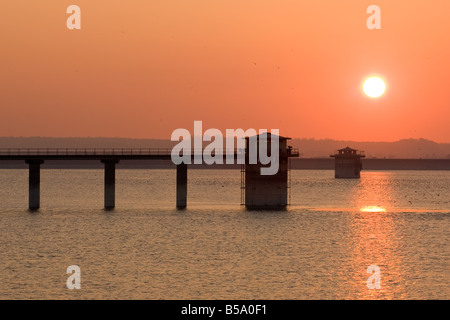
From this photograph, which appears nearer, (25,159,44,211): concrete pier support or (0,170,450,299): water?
(0,170,450,299): water

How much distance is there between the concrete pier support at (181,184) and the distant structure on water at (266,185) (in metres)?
10.6

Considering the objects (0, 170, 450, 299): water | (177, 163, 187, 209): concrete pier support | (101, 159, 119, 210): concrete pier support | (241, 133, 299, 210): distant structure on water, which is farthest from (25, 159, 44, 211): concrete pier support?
(241, 133, 299, 210): distant structure on water

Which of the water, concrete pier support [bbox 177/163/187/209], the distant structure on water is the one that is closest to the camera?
the water

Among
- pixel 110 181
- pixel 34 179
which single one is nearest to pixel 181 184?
pixel 110 181

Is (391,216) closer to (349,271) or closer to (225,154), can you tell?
(225,154)

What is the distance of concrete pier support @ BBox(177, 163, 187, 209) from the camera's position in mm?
119806

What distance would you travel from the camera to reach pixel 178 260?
66375mm

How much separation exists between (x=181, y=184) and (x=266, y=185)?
49.7 ft

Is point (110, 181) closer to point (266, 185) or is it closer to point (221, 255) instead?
point (266, 185)

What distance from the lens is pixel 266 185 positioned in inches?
4557

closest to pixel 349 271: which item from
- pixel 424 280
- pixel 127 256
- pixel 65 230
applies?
pixel 424 280

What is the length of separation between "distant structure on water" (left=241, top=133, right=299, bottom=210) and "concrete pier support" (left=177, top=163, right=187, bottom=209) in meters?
10.6

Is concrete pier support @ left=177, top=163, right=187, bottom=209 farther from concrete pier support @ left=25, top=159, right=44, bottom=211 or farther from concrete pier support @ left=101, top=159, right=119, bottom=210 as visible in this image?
concrete pier support @ left=25, top=159, right=44, bottom=211
